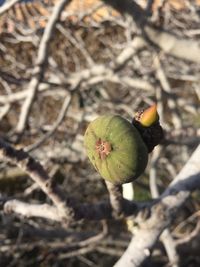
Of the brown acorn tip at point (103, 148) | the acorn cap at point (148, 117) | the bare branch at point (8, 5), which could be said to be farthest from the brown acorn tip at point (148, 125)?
the bare branch at point (8, 5)

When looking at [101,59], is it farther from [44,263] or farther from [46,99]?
[44,263]

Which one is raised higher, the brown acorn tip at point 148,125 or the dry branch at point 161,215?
the brown acorn tip at point 148,125

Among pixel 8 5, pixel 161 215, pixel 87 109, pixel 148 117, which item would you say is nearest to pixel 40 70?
pixel 8 5

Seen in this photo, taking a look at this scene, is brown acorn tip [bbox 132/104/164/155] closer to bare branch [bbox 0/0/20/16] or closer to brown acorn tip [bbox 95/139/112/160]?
brown acorn tip [bbox 95/139/112/160]

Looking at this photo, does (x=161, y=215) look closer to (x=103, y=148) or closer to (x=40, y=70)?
(x=103, y=148)

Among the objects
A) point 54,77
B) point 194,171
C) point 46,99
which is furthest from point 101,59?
point 194,171

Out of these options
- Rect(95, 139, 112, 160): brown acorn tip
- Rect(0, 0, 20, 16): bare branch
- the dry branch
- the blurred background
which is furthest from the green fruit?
Rect(0, 0, 20, 16): bare branch

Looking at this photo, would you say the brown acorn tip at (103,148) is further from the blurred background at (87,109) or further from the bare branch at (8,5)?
the bare branch at (8,5)
